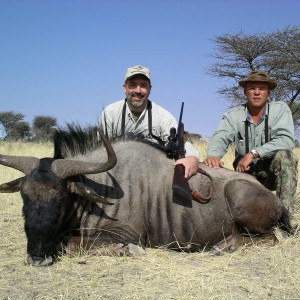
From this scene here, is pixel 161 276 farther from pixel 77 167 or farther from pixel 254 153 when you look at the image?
pixel 254 153

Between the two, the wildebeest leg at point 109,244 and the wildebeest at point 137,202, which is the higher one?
the wildebeest at point 137,202

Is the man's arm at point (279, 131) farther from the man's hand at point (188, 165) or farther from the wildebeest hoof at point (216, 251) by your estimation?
the wildebeest hoof at point (216, 251)

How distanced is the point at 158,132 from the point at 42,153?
8.04 m

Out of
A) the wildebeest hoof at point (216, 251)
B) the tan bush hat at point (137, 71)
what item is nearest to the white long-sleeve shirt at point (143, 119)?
the tan bush hat at point (137, 71)

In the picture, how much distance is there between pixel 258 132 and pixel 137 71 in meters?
1.59

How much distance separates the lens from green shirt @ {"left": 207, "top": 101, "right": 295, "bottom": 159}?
204 inches

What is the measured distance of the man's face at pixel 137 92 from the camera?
5.52m

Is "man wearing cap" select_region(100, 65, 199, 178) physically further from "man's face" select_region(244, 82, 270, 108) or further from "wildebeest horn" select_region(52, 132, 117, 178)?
"wildebeest horn" select_region(52, 132, 117, 178)

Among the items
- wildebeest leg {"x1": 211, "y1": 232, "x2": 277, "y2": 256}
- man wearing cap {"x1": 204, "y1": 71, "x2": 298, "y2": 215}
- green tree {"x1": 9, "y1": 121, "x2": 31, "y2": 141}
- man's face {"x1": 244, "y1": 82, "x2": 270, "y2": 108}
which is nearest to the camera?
wildebeest leg {"x1": 211, "y1": 232, "x2": 277, "y2": 256}

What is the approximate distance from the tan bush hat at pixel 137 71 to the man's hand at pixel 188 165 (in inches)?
59.9

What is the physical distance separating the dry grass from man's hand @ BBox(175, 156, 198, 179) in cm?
74

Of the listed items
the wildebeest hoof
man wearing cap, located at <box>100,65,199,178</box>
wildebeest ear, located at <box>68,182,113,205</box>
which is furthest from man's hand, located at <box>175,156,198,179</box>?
man wearing cap, located at <box>100,65,199,178</box>

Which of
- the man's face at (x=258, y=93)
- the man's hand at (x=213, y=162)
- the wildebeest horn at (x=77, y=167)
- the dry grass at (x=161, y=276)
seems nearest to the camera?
the dry grass at (x=161, y=276)

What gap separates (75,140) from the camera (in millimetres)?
4520
